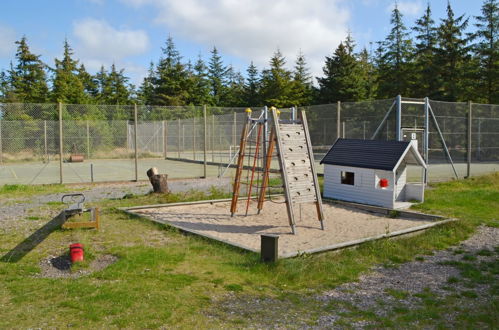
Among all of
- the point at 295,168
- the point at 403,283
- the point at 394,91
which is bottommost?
the point at 403,283

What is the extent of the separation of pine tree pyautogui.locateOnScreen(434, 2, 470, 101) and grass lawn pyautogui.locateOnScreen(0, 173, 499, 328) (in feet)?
92.9

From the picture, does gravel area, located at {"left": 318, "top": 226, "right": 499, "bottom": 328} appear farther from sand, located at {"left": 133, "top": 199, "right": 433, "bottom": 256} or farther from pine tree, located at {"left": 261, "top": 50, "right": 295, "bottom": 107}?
pine tree, located at {"left": 261, "top": 50, "right": 295, "bottom": 107}

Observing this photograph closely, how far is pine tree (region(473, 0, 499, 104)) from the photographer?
105ft

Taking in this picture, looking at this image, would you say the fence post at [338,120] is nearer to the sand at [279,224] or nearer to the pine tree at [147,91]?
the sand at [279,224]

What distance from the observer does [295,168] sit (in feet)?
26.3

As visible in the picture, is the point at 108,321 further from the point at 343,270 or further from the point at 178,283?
the point at 343,270

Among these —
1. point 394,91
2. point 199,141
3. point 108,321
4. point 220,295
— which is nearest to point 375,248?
point 220,295

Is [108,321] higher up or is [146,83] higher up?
[146,83]

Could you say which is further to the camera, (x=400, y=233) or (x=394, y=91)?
(x=394, y=91)

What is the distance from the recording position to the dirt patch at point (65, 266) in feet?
17.8

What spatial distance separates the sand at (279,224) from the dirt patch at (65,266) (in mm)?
1725

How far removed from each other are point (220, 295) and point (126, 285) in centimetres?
104

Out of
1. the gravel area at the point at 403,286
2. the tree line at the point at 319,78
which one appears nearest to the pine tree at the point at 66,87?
the tree line at the point at 319,78

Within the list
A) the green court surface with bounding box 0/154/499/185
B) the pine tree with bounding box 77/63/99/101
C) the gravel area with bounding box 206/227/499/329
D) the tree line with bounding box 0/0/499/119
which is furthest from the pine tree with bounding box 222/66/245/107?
the gravel area with bounding box 206/227/499/329
